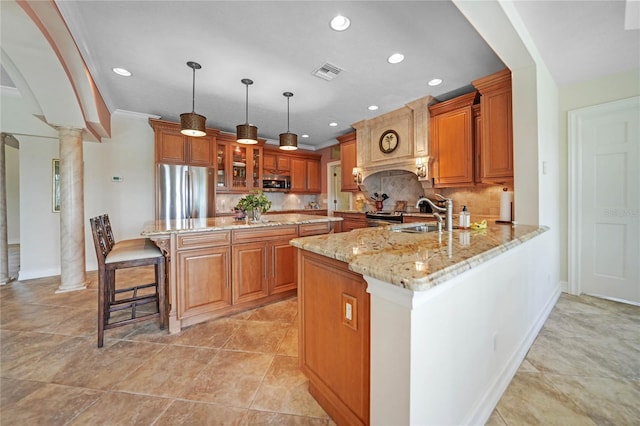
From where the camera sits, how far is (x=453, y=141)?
11.8ft

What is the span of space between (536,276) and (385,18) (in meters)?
2.50

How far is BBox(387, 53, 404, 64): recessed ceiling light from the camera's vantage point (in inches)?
101

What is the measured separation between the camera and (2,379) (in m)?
1.60

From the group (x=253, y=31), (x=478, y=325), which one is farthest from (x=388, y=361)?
(x=253, y=31)

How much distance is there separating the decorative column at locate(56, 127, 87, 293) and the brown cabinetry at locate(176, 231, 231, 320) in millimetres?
2255

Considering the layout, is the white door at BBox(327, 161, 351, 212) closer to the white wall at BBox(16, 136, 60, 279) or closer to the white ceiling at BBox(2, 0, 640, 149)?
the white ceiling at BBox(2, 0, 640, 149)

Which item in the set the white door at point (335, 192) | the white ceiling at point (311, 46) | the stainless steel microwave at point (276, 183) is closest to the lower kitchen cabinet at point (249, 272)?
the white ceiling at point (311, 46)

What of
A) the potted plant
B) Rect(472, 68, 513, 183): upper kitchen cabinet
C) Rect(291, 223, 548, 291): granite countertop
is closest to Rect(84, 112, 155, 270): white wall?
the potted plant

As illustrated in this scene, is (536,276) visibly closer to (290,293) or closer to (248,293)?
(290,293)

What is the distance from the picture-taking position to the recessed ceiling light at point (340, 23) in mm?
2027

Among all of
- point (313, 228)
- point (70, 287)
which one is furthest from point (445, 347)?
point (70, 287)

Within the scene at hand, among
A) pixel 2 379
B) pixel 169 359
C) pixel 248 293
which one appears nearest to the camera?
pixel 2 379

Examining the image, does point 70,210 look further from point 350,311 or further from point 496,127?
point 496,127

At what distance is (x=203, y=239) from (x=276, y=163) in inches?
154
